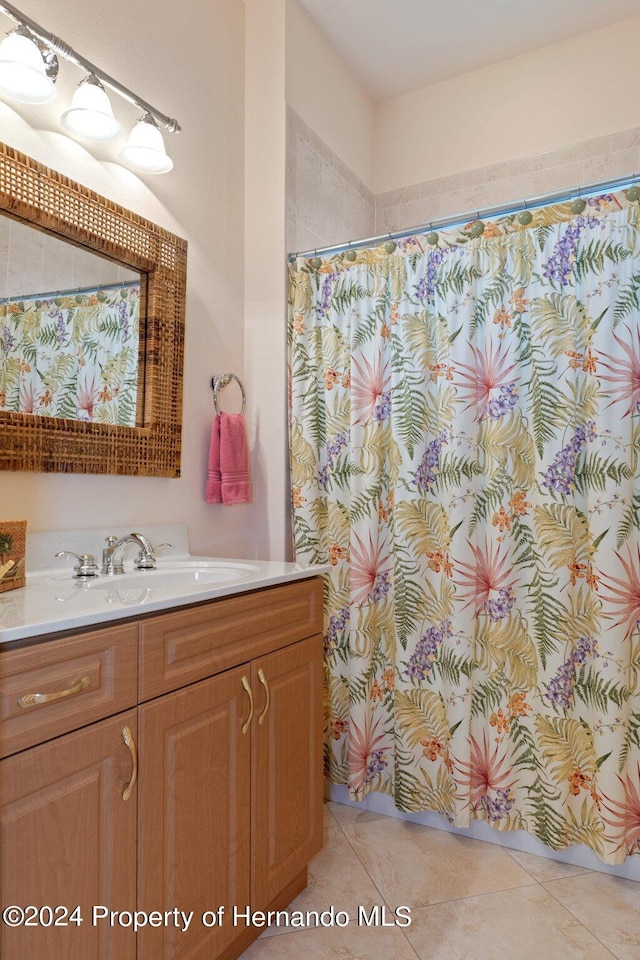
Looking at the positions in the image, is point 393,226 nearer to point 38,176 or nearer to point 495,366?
point 495,366

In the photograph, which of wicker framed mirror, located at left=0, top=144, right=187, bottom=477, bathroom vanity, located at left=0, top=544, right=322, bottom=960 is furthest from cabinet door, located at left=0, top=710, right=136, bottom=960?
wicker framed mirror, located at left=0, top=144, right=187, bottom=477

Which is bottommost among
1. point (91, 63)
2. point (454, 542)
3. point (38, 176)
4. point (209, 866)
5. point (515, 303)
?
point (209, 866)

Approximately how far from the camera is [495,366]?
72.6 inches

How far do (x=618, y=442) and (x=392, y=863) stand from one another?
140cm

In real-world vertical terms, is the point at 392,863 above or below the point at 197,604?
below

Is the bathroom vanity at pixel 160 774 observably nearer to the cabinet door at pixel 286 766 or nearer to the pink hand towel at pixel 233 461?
the cabinet door at pixel 286 766

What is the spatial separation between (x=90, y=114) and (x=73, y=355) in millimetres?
611

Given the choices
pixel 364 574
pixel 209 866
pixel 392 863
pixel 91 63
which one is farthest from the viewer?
pixel 364 574

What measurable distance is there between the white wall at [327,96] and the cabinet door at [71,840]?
2.28 metres

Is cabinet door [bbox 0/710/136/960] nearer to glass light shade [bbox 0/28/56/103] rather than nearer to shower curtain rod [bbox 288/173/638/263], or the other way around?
glass light shade [bbox 0/28/56/103]

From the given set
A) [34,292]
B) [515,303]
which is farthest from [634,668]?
[34,292]

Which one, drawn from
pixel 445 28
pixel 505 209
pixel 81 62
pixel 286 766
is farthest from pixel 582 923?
pixel 445 28

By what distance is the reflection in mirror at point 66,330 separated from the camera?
1402mm

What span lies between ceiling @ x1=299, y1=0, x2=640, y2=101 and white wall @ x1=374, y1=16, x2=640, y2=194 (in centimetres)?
6
